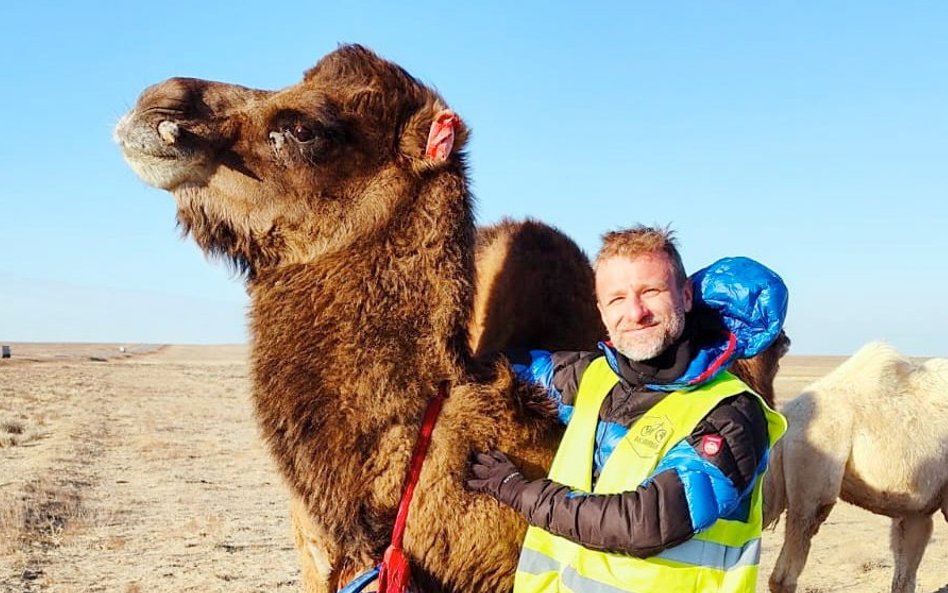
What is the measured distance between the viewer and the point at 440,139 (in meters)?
2.94

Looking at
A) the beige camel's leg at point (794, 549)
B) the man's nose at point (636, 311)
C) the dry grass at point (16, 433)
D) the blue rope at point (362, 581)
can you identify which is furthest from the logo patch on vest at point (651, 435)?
the dry grass at point (16, 433)

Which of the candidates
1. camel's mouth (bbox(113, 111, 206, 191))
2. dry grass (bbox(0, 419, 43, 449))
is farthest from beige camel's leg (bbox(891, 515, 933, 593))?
dry grass (bbox(0, 419, 43, 449))

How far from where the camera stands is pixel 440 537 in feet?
8.66

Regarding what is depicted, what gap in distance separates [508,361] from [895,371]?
579 centimetres

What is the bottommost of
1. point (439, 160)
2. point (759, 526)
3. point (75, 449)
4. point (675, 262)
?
point (75, 449)

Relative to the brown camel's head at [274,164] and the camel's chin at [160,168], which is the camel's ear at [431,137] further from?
the camel's chin at [160,168]

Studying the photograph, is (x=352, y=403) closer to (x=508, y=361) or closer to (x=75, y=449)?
(x=508, y=361)

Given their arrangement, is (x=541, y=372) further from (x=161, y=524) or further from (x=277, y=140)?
(x=161, y=524)

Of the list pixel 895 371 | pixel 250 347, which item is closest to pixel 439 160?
pixel 250 347

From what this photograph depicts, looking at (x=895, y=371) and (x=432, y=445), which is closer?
(x=432, y=445)

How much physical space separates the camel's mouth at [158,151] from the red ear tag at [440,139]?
2.38 ft

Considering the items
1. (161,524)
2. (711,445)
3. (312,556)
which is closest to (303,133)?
(312,556)

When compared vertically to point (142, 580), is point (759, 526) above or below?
above

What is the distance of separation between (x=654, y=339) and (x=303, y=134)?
1.27m
